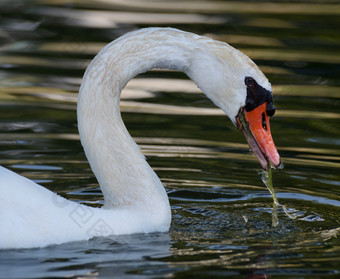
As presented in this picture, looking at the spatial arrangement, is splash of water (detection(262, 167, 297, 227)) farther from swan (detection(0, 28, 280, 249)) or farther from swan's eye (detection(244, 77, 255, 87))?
swan's eye (detection(244, 77, 255, 87))

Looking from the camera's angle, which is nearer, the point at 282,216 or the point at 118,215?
the point at 118,215

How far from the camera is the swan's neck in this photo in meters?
7.23

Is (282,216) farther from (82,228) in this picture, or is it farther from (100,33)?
(100,33)

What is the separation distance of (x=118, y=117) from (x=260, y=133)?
1.14 meters

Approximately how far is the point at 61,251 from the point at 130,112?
4.78m

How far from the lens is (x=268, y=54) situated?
45.1ft

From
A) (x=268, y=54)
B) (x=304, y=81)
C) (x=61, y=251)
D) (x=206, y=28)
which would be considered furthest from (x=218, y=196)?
(x=206, y=28)

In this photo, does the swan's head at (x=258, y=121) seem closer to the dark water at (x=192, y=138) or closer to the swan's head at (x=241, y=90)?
the swan's head at (x=241, y=90)

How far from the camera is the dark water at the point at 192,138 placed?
652cm

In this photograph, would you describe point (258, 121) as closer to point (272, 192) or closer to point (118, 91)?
point (272, 192)

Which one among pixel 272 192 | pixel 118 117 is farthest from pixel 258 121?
pixel 118 117

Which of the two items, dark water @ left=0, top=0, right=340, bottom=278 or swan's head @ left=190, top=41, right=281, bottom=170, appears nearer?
dark water @ left=0, top=0, right=340, bottom=278

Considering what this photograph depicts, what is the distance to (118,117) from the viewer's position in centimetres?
751

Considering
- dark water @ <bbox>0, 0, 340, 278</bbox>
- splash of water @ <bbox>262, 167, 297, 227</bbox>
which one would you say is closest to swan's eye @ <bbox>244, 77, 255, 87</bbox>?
splash of water @ <bbox>262, 167, 297, 227</bbox>
